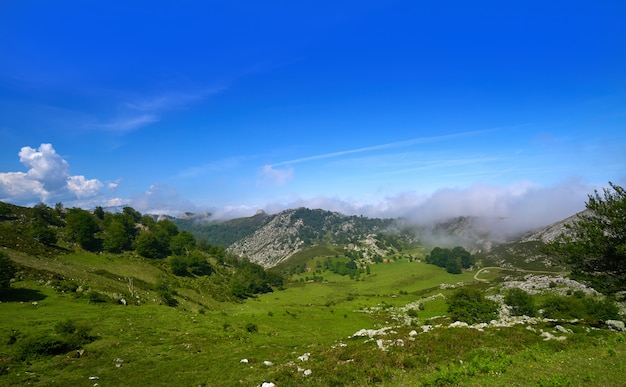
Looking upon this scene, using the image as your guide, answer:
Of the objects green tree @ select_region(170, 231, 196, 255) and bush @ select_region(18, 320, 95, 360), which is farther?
green tree @ select_region(170, 231, 196, 255)

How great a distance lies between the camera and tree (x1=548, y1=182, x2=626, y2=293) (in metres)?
34.5

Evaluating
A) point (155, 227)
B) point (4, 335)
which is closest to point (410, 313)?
point (4, 335)

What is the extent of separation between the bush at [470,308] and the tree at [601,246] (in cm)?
3814

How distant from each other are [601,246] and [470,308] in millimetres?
45947

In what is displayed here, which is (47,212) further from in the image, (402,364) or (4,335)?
(402,364)

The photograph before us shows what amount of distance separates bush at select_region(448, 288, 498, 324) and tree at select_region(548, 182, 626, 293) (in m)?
38.1

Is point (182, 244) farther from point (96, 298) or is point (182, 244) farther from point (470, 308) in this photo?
point (470, 308)

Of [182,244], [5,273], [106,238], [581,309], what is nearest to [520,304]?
[581,309]

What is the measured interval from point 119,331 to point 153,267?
229 feet

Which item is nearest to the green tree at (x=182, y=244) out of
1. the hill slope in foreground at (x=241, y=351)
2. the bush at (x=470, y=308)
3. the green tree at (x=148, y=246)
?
the green tree at (x=148, y=246)

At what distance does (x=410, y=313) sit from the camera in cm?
10262

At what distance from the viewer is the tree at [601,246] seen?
34.5 m

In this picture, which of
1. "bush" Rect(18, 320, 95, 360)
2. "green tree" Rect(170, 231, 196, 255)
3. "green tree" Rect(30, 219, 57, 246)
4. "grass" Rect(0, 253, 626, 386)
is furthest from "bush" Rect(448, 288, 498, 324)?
"green tree" Rect(30, 219, 57, 246)

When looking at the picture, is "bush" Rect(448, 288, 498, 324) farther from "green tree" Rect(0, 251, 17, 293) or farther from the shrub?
"green tree" Rect(0, 251, 17, 293)
